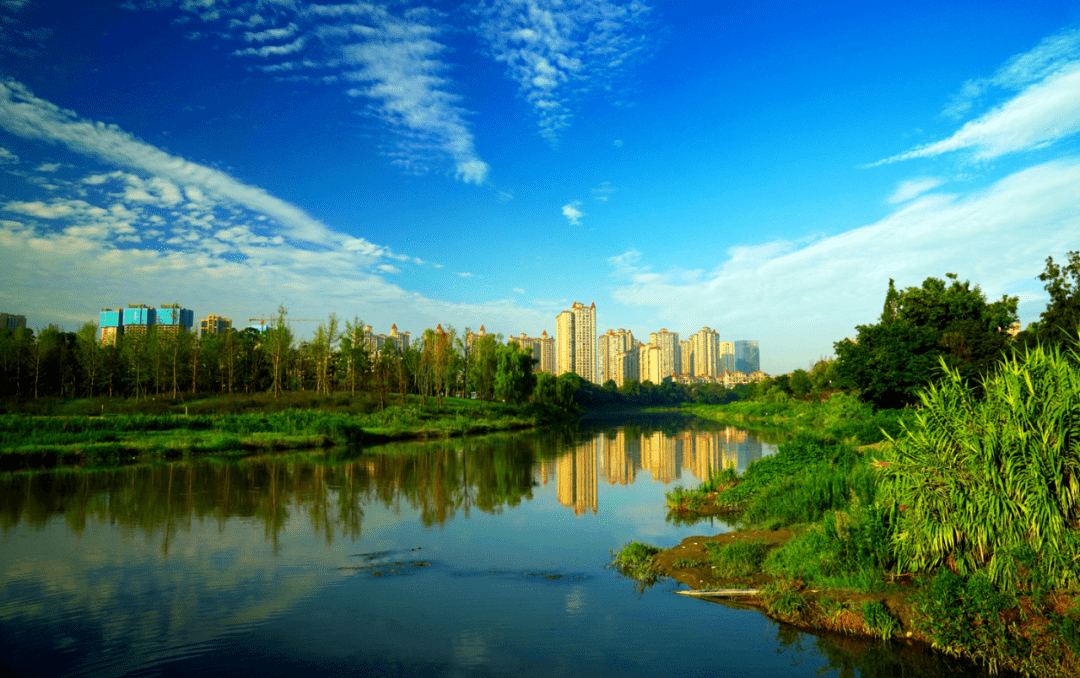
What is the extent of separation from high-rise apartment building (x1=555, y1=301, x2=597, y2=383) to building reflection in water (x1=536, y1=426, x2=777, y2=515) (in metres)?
89.6

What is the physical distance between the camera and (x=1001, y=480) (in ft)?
22.9

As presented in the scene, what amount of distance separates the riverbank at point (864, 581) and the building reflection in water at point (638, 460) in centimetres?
602

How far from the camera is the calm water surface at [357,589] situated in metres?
7.24

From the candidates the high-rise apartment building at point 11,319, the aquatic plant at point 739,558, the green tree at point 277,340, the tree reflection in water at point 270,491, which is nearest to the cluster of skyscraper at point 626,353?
the green tree at point 277,340

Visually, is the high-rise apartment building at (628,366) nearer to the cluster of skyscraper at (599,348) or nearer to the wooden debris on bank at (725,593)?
the cluster of skyscraper at (599,348)

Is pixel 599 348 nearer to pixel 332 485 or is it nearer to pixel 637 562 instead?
pixel 332 485

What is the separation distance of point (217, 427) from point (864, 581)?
33.8 metres

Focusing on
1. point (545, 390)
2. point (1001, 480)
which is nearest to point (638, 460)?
point (1001, 480)

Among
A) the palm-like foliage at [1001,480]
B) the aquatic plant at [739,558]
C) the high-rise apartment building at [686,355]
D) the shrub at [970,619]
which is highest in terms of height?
the high-rise apartment building at [686,355]

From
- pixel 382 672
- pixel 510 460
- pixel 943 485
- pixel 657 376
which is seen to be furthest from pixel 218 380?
pixel 657 376

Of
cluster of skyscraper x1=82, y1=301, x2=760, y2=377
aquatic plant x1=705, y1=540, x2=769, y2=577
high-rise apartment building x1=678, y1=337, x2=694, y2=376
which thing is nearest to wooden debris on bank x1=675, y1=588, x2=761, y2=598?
aquatic plant x1=705, y1=540, x2=769, y2=577

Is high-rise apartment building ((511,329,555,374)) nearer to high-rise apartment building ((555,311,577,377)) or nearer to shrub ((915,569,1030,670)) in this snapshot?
high-rise apartment building ((555,311,577,377))

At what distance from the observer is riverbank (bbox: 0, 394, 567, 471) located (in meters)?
25.4

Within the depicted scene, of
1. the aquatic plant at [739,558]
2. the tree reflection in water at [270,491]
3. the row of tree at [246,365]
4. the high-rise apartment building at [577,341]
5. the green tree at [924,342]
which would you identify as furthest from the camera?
the high-rise apartment building at [577,341]
